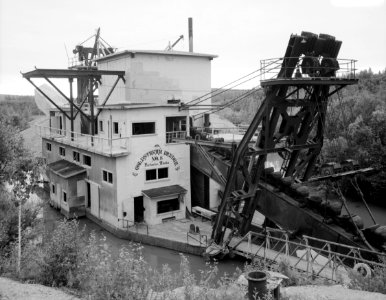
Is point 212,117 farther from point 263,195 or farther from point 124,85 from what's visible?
point 263,195

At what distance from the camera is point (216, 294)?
852cm

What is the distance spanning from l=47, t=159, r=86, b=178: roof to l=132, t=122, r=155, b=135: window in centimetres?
426

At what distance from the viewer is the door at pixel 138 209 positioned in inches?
825

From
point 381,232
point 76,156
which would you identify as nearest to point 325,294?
point 381,232

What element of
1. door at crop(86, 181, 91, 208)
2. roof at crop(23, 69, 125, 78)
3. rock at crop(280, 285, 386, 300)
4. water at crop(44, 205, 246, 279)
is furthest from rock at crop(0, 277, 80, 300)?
roof at crop(23, 69, 125, 78)

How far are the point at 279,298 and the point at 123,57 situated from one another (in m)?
19.0

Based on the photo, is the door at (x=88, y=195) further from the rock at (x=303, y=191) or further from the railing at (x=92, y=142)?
the rock at (x=303, y=191)

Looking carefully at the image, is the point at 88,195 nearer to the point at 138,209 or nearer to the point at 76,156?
the point at 76,156

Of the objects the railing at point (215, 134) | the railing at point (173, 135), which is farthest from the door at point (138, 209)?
the railing at point (215, 134)

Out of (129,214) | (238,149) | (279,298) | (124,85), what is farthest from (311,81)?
(124,85)

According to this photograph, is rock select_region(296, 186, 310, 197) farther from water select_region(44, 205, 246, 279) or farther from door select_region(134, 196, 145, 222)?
door select_region(134, 196, 145, 222)

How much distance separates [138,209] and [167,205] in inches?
58.5

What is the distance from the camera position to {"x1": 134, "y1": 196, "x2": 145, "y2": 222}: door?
21.0 m

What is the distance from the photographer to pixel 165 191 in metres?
20.7
